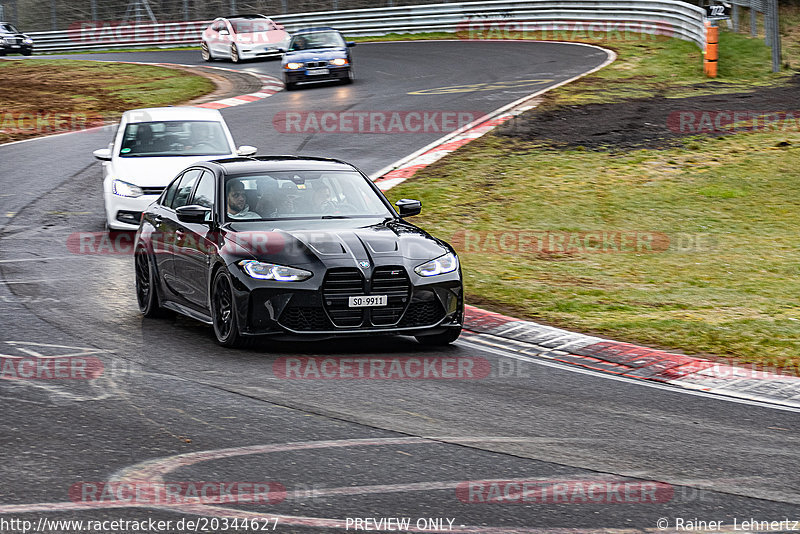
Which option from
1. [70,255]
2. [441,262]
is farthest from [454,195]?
[441,262]

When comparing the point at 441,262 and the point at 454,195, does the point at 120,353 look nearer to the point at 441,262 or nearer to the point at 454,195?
the point at 441,262

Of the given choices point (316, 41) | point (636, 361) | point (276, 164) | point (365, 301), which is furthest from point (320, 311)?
point (316, 41)

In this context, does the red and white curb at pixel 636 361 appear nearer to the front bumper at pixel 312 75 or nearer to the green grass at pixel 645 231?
the green grass at pixel 645 231

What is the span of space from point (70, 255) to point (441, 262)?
6241 millimetres

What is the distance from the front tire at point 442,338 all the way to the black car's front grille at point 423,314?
0.69ft

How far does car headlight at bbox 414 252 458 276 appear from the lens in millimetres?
9242

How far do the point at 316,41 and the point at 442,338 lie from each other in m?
23.1

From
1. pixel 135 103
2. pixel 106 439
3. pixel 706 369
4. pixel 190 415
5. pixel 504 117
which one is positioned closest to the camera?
pixel 106 439

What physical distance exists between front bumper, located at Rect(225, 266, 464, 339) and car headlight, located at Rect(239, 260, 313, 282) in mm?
52

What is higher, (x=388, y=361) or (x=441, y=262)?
(x=441, y=262)

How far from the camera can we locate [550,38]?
39.2 metres

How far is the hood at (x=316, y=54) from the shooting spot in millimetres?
30438

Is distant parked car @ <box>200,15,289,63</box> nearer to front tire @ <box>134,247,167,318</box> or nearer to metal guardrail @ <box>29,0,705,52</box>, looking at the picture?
metal guardrail @ <box>29,0,705,52</box>

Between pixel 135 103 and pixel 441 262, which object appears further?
pixel 135 103
